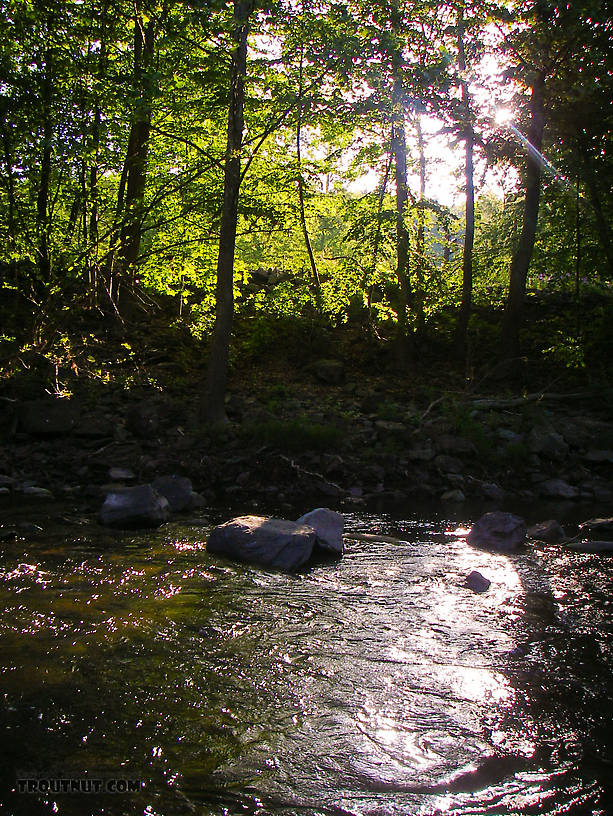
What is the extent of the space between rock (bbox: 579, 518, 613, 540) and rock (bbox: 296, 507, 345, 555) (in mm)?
3697

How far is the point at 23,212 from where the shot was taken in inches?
334

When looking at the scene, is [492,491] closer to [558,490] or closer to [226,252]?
[558,490]

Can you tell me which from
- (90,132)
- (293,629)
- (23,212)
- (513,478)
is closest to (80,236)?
(23,212)

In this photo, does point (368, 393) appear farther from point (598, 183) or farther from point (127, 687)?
point (127, 687)

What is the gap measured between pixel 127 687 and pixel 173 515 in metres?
4.90

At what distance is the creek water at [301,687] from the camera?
2910 mm

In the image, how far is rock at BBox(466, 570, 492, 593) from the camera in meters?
5.85

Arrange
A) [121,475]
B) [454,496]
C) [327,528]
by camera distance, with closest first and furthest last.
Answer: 1. [327,528]
2. [121,475]
3. [454,496]

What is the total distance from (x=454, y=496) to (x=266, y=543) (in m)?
5.29

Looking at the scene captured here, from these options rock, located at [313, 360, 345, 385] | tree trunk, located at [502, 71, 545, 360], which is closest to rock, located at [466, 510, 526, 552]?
rock, located at [313, 360, 345, 385]

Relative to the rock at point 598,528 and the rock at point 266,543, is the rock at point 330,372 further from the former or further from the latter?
the rock at point 266,543

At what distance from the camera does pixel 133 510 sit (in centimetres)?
768

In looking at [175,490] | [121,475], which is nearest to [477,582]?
[175,490]

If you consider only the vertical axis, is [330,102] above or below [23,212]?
above
